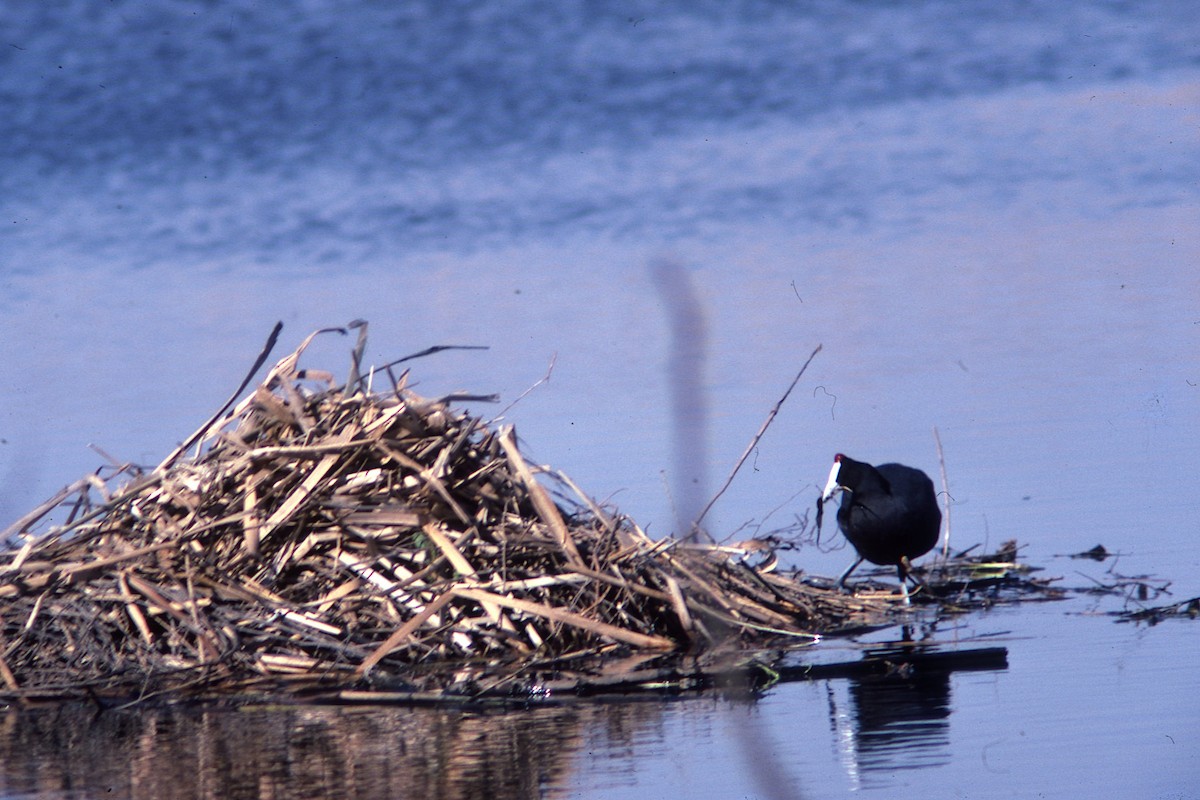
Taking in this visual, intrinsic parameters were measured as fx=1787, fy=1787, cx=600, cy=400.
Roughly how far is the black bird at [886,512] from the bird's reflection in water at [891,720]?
892mm

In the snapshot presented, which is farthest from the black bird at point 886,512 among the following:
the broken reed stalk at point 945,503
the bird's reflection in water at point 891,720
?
the bird's reflection in water at point 891,720

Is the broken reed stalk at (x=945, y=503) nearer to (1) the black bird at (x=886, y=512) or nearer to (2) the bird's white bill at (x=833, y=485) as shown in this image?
(1) the black bird at (x=886, y=512)

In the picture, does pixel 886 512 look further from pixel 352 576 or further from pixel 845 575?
pixel 352 576

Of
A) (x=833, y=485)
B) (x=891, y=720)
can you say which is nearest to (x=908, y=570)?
(x=833, y=485)

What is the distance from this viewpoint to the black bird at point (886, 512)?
217 inches

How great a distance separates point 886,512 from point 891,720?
1556 millimetres

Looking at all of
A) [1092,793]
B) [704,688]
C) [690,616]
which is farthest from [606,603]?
[1092,793]

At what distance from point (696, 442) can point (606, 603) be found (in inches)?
135

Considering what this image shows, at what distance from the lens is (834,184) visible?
13336mm

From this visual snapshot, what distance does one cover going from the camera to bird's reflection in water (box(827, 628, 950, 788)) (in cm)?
362

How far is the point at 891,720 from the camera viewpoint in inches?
156

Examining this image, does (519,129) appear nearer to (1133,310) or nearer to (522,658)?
(1133,310)

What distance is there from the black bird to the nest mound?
32cm

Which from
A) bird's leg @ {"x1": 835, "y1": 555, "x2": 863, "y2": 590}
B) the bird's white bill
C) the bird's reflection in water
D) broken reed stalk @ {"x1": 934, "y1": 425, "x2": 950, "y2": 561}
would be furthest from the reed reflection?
broken reed stalk @ {"x1": 934, "y1": 425, "x2": 950, "y2": 561}
